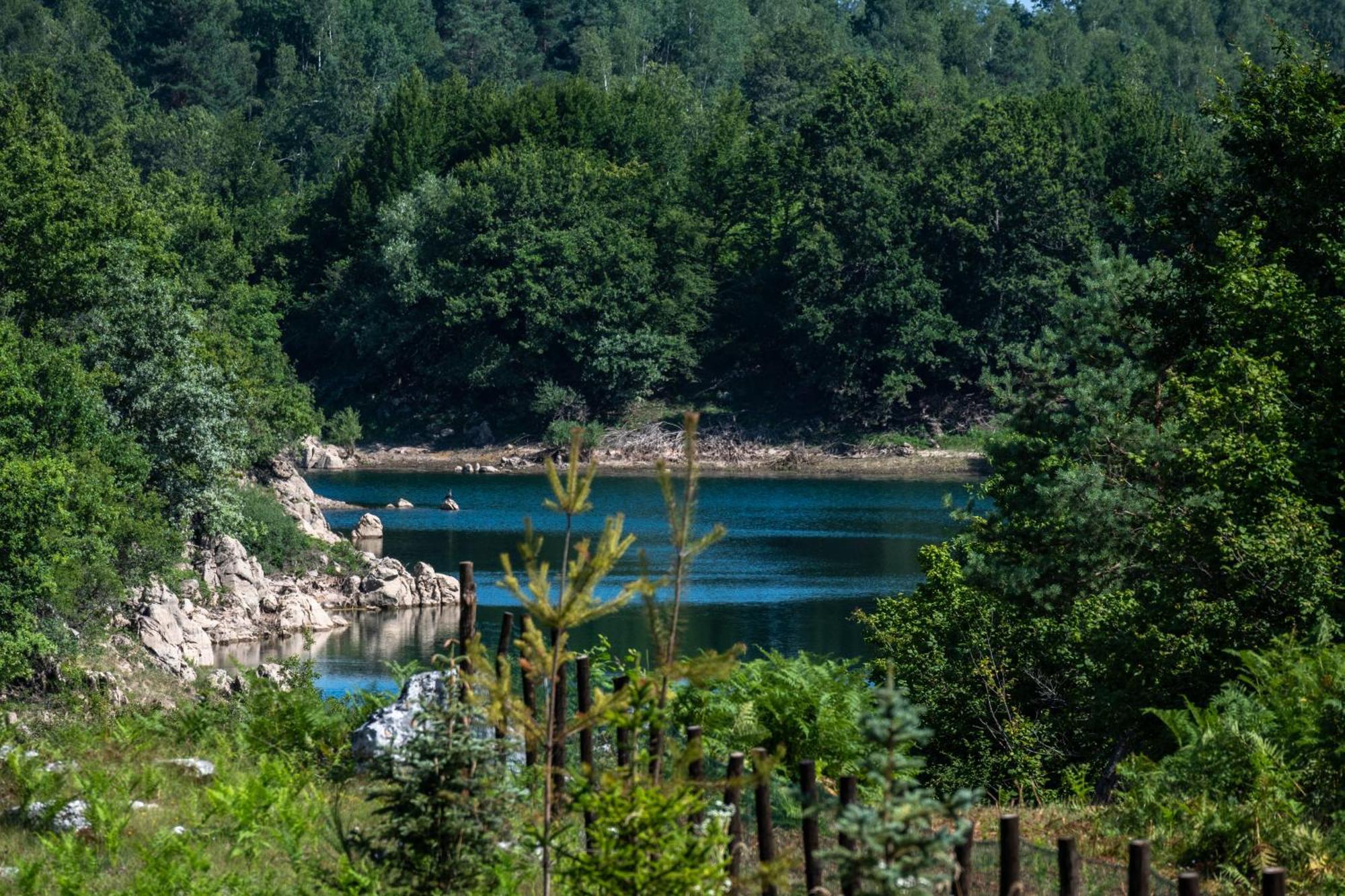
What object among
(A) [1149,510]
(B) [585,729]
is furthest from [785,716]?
(A) [1149,510]

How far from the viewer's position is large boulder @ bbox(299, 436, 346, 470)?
253 ft

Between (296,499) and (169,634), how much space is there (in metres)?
17.0

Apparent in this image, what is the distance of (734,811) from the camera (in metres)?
8.35

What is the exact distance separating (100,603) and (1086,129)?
62.1 m

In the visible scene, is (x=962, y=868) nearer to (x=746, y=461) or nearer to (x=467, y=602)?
(x=467, y=602)

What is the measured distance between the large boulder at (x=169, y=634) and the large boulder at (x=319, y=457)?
1579 inches

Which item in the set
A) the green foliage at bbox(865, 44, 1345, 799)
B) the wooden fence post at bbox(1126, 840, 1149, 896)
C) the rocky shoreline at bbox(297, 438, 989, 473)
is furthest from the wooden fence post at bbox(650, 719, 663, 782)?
the rocky shoreline at bbox(297, 438, 989, 473)

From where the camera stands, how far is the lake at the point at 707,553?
38906 millimetres

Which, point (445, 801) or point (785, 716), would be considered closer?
point (445, 801)

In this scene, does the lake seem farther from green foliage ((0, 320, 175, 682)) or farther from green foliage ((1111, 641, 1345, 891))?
green foliage ((1111, 641, 1345, 891))

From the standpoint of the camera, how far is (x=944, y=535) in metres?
56.3

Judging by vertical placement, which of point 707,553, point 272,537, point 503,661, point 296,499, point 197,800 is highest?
point 296,499

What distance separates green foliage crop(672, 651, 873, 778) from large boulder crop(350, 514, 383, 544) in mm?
41683

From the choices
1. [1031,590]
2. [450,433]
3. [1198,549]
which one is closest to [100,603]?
[1031,590]
